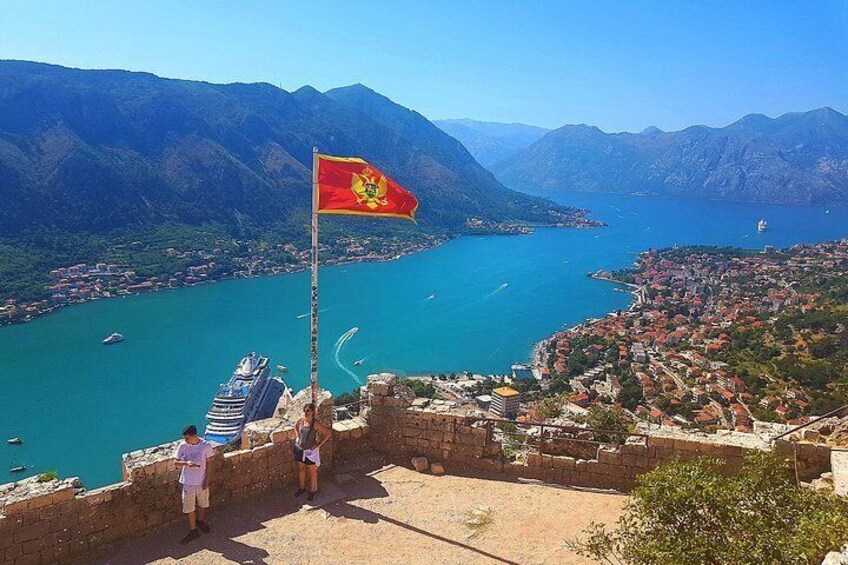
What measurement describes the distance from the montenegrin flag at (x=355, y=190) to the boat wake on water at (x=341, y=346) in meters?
45.4

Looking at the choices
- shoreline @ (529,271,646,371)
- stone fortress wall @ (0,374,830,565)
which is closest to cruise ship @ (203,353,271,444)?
shoreline @ (529,271,646,371)

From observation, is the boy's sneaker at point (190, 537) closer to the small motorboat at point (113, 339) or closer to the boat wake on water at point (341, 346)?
the boat wake on water at point (341, 346)

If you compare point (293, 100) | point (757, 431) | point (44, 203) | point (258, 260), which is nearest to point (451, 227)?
point (258, 260)

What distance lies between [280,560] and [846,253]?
106506mm

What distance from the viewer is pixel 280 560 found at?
22.1 feet

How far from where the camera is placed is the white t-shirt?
23.3 feet

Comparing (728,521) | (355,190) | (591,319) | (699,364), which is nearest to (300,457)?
(355,190)

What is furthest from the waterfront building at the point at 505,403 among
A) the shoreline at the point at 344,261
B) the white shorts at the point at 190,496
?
the shoreline at the point at 344,261

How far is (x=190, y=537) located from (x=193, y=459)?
998mm

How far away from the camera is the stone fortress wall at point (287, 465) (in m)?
6.60

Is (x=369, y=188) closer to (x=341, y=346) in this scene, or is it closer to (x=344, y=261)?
(x=341, y=346)

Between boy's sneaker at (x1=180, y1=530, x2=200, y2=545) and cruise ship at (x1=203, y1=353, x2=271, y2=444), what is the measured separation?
31066mm

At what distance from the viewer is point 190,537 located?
718 centimetres

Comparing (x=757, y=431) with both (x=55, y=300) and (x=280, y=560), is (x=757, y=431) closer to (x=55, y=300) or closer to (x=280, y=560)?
(x=280, y=560)
